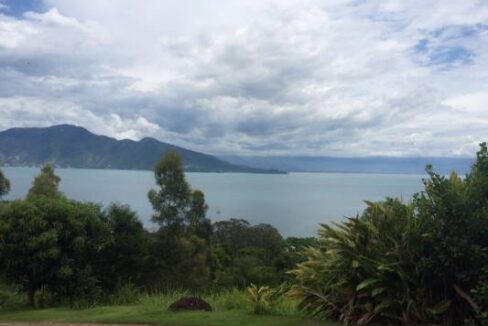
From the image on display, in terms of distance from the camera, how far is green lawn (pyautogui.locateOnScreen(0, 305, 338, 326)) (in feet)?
26.1

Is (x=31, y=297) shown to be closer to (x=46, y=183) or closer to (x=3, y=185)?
(x=46, y=183)

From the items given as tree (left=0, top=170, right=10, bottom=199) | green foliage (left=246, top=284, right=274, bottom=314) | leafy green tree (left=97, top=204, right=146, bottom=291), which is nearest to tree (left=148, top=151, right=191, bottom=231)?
tree (left=0, top=170, right=10, bottom=199)

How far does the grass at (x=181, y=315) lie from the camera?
799cm

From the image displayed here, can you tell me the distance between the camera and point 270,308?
8734 mm

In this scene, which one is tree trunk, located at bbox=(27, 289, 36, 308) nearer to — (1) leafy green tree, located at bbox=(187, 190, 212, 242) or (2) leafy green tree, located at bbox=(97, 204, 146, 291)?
(2) leafy green tree, located at bbox=(97, 204, 146, 291)

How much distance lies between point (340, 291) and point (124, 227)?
7.02 m

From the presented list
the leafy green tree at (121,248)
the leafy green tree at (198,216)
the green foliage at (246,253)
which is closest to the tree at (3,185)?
the leafy green tree at (198,216)

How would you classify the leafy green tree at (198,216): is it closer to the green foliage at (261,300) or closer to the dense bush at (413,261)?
the green foliage at (261,300)

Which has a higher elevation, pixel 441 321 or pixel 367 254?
pixel 367 254

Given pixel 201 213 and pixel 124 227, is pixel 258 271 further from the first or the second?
pixel 124 227

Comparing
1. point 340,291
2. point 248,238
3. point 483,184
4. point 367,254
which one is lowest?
point 248,238

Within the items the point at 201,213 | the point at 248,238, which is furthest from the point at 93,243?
the point at 248,238

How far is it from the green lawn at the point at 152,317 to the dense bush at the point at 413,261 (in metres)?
0.61

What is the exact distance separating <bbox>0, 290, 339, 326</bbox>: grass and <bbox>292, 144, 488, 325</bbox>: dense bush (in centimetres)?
55
